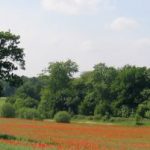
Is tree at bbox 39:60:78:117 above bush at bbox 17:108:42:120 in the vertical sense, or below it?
above

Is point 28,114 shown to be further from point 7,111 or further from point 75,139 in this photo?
point 75,139

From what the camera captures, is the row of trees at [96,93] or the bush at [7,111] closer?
the bush at [7,111]

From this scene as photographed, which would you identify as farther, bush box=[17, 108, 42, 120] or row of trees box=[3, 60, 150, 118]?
row of trees box=[3, 60, 150, 118]

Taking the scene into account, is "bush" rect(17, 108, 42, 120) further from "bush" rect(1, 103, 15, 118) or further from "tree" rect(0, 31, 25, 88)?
"tree" rect(0, 31, 25, 88)

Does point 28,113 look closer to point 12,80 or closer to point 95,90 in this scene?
point 95,90

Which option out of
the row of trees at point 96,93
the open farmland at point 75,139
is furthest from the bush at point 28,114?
the open farmland at point 75,139

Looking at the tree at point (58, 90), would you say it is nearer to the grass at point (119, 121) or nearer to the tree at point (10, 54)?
the grass at point (119, 121)

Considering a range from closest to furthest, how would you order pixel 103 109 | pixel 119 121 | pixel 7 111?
pixel 7 111 < pixel 119 121 < pixel 103 109

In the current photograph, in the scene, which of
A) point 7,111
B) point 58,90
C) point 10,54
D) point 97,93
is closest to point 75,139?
point 10,54

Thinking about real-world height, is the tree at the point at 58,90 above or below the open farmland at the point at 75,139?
above

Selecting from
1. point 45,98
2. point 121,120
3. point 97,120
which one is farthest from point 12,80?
point 45,98

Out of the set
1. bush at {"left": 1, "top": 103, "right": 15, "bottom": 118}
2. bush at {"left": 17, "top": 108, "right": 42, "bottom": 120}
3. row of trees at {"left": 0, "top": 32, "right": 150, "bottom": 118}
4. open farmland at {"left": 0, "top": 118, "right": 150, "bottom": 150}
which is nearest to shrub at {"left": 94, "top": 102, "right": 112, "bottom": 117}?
row of trees at {"left": 0, "top": 32, "right": 150, "bottom": 118}

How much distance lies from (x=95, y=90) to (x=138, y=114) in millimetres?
21079

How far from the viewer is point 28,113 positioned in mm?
102688
